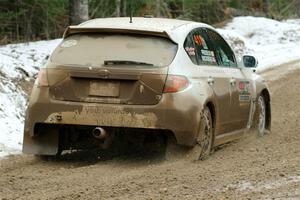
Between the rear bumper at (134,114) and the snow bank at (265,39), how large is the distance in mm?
12395

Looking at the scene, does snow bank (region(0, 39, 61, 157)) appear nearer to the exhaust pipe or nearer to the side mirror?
the exhaust pipe

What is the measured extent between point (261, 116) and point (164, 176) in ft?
12.0

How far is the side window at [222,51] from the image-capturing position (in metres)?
8.79

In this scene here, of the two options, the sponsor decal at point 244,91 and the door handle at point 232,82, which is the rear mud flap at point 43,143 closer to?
the door handle at point 232,82

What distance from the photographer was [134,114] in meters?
7.25

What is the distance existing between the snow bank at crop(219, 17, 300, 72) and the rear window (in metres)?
12.1

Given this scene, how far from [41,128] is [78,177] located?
43.1 inches

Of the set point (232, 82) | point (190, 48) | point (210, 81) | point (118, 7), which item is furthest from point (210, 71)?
point (118, 7)

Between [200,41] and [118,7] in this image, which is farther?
[118,7]

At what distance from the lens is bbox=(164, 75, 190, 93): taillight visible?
7.28 m

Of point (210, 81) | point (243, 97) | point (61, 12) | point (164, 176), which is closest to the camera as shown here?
point (164, 176)

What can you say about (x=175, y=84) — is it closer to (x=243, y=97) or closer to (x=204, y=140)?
(x=204, y=140)

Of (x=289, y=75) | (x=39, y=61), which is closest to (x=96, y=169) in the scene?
(x=39, y=61)

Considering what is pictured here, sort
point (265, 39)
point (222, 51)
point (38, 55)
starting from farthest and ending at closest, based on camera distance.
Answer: point (265, 39) → point (38, 55) → point (222, 51)
